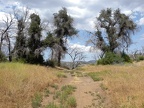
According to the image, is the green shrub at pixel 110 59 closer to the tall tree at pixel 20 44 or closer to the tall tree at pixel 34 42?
the tall tree at pixel 34 42

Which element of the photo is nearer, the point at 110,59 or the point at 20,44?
the point at 20,44

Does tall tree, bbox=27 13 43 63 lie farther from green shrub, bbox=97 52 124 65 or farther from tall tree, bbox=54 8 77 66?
green shrub, bbox=97 52 124 65

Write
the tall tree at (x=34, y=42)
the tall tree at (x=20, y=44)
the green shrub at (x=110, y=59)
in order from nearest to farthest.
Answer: the tall tree at (x=34, y=42) < the tall tree at (x=20, y=44) < the green shrub at (x=110, y=59)

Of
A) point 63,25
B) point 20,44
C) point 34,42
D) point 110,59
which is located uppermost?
point 63,25

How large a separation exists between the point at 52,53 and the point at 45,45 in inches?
86.4

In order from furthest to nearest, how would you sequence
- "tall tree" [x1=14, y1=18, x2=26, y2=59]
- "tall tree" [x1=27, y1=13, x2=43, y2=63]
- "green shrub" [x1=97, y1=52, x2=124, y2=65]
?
1. "green shrub" [x1=97, y1=52, x2=124, y2=65]
2. "tall tree" [x1=14, y1=18, x2=26, y2=59]
3. "tall tree" [x1=27, y1=13, x2=43, y2=63]

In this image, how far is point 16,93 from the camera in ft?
37.8

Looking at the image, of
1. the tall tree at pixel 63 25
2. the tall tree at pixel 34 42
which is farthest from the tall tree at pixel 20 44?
the tall tree at pixel 63 25

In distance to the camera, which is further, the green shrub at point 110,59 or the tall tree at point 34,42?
the green shrub at point 110,59

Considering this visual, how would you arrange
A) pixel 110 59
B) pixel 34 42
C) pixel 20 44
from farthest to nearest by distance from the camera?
1. pixel 110 59
2. pixel 20 44
3. pixel 34 42

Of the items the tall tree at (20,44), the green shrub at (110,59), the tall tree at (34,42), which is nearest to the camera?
the tall tree at (34,42)

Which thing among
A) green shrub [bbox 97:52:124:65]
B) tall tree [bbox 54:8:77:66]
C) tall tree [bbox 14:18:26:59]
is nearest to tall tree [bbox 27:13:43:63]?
tall tree [bbox 14:18:26:59]

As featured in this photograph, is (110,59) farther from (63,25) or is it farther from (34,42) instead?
(34,42)

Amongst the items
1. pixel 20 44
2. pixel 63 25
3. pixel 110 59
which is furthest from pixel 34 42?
pixel 110 59
